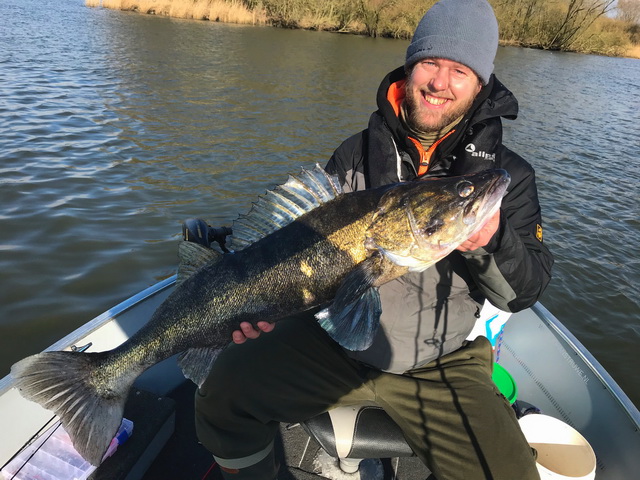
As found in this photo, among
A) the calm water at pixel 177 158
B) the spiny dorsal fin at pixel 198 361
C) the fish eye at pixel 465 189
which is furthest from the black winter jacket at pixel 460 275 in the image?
the calm water at pixel 177 158

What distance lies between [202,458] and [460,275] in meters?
2.29

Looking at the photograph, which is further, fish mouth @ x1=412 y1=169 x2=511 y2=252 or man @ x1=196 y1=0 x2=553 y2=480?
man @ x1=196 y1=0 x2=553 y2=480

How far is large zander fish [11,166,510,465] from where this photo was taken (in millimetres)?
2180

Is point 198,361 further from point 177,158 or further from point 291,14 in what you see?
point 291,14

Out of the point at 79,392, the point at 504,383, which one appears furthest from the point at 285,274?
the point at 504,383

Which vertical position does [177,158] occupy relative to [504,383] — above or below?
below

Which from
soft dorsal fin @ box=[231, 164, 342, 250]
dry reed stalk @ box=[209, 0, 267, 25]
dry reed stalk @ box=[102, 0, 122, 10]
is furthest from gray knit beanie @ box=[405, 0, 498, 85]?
dry reed stalk @ box=[102, 0, 122, 10]

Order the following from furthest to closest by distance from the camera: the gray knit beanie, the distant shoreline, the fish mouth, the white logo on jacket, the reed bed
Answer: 1. the distant shoreline
2. the reed bed
3. the gray knit beanie
4. the white logo on jacket
5. the fish mouth

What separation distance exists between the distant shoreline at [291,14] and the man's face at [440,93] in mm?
32755

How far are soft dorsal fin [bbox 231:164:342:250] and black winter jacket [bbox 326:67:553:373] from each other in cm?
60

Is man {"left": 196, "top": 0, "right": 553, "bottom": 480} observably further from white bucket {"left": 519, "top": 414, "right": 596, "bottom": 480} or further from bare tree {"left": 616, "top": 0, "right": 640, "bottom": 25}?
bare tree {"left": 616, "top": 0, "right": 640, "bottom": 25}

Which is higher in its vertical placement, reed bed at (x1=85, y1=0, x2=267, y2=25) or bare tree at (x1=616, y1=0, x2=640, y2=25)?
bare tree at (x1=616, y1=0, x2=640, y2=25)

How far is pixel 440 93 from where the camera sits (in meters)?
2.95

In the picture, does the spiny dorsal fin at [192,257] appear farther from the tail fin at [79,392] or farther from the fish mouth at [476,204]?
the fish mouth at [476,204]
